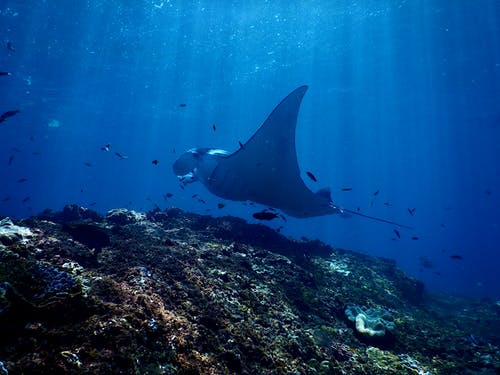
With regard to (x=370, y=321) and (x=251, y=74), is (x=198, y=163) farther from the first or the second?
(x=251, y=74)

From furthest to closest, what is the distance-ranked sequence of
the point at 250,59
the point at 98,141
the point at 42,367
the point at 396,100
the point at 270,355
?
1. the point at 98,141
2. the point at 396,100
3. the point at 250,59
4. the point at 270,355
5. the point at 42,367

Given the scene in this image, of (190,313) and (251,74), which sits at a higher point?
(251,74)

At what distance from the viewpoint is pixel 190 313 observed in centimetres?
357

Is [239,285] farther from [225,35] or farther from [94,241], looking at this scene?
[225,35]

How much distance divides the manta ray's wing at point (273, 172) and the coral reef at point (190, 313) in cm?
162

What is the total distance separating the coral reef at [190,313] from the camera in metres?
2.26

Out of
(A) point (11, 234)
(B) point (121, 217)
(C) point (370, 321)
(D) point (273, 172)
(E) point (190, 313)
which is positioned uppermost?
(D) point (273, 172)

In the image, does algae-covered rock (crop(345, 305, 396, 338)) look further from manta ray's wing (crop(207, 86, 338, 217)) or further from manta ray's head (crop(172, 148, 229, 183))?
manta ray's head (crop(172, 148, 229, 183))

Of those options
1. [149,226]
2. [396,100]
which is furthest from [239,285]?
[396,100]

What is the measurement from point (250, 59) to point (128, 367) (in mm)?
35055

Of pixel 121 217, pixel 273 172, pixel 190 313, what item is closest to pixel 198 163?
pixel 273 172

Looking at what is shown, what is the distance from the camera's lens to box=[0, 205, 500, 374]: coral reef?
2.26m

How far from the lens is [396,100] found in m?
43.8

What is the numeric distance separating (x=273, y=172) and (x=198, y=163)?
2515 millimetres
